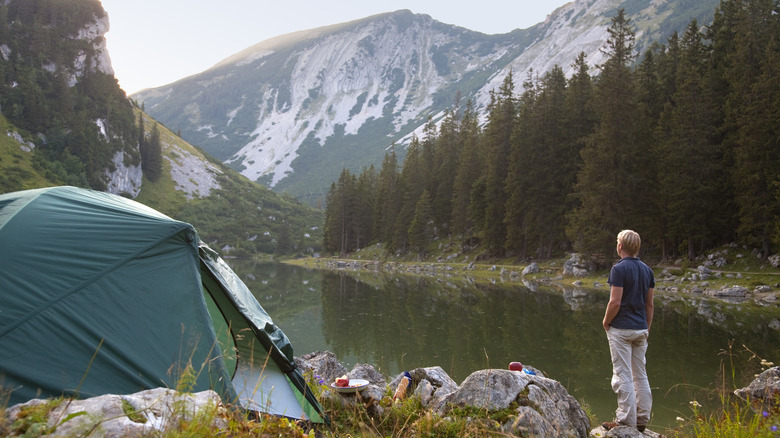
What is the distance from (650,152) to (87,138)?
292 ft

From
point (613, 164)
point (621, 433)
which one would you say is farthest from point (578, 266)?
point (621, 433)

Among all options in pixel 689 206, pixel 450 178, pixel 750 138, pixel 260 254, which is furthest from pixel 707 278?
pixel 260 254

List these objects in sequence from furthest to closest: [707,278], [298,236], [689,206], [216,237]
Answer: [298,236] → [216,237] → [689,206] → [707,278]

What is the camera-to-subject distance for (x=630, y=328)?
18.8 feet

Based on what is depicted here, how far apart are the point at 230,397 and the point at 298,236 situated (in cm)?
11438

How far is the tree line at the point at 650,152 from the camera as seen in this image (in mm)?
26641

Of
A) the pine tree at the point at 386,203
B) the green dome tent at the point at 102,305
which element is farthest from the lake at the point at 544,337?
the pine tree at the point at 386,203

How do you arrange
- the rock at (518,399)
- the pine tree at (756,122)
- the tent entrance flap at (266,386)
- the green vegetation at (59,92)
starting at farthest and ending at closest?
the green vegetation at (59,92) → the pine tree at (756,122) → the tent entrance flap at (266,386) → the rock at (518,399)

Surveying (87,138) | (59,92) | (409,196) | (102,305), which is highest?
(59,92)

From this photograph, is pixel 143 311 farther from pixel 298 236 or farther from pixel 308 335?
pixel 298 236

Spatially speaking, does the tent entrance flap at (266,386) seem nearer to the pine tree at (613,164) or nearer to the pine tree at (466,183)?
the pine tree at (613,164)

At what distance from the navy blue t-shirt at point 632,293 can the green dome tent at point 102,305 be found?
400 centimetres

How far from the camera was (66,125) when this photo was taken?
81.1 metres

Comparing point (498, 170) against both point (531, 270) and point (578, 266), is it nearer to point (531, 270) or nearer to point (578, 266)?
point (531, 270)
